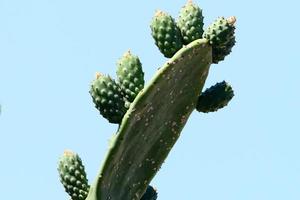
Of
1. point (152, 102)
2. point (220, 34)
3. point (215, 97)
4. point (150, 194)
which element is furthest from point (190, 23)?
point (150, 194)

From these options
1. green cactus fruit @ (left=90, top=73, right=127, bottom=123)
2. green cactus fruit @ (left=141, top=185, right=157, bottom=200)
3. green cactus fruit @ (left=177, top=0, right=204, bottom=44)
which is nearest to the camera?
green cactus fruit @ (left=90, top=73, right=127, bottom=123)

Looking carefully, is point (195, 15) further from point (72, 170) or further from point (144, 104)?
point (72, 170)

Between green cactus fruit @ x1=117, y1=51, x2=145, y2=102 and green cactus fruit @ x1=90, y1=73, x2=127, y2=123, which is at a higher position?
green cactus fruit @ x1=117, y1=51, x2=145, y2=102

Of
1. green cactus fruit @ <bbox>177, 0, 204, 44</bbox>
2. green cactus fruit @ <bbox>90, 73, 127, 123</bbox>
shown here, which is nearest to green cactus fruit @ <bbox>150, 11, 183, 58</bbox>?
green cactus fruit @ <bbox>177, 0, 204, 44</bbox>

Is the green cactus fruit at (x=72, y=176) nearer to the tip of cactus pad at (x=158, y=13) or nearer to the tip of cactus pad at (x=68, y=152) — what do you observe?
the tip of cactus pad at (x=68, y=152)

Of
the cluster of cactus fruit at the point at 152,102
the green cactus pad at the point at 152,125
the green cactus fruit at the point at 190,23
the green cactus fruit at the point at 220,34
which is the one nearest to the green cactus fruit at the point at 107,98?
the cluster of cactus fruit at the point at 152,102

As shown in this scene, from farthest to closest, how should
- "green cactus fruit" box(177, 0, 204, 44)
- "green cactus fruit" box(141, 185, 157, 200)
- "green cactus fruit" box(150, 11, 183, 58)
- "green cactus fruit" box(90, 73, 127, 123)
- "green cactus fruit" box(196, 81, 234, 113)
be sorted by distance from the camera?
1. "green cactus fruit" box(141, 185, 157, 200)
2. "green cactus fruit" box(196, 81, 234, 113)
3. "green cactus fruit" box(177, 0, 204, 44)
4. "green cactus fruit" box(150, 11, 183, 58)
5. "green cactus fruit" box(90, 73, 127, 123)

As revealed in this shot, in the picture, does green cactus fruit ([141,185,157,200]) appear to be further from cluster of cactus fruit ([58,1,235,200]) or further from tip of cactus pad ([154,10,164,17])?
tip of cactus pad ([154,10,164,17])
